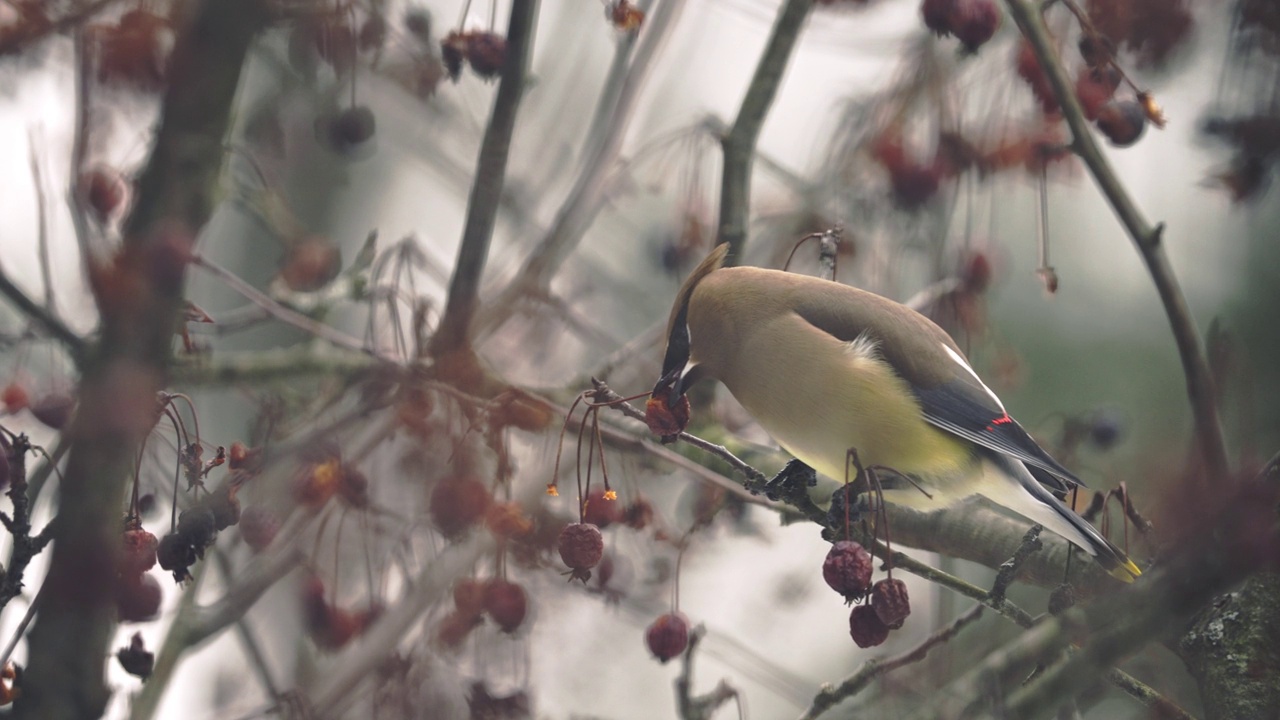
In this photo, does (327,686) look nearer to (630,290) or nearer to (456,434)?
(456,434)

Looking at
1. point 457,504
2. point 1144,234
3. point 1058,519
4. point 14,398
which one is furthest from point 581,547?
point 14,398

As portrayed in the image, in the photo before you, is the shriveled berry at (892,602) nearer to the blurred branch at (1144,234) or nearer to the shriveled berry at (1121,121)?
the blurred branch at (1144,234)

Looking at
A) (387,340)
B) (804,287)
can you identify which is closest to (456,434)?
(387,340)

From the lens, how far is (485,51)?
2.82 meters

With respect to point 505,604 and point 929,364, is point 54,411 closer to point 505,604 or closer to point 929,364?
point 505,604

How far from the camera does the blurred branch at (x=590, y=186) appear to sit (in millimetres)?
3271

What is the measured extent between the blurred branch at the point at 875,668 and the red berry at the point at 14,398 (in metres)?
1.92

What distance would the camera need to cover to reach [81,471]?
2068 mm

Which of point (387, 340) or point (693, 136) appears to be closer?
point (387, 340)

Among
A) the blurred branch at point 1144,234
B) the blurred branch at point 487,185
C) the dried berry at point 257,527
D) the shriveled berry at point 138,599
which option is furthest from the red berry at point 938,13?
the shriveled berry at point 138,599

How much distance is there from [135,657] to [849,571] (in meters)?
1.36

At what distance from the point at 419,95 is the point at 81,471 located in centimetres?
189

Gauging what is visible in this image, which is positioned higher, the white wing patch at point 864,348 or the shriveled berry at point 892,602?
the shriveled berry at point 892,602

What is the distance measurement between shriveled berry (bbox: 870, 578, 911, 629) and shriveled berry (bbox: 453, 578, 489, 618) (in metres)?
1.04
